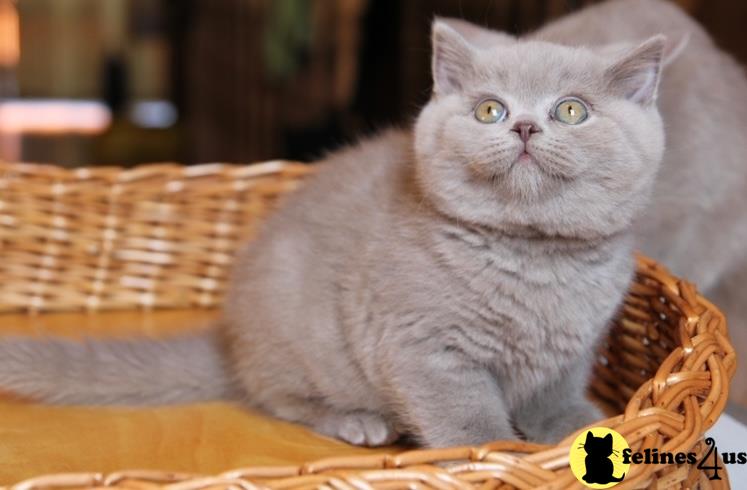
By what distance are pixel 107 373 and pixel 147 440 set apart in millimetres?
192

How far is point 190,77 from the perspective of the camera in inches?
239

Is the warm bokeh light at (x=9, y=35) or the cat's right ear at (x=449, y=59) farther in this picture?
the warm bokeh light at (x=9, y=35)

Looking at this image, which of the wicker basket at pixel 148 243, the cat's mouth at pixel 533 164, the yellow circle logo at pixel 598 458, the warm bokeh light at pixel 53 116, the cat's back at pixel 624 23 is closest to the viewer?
the yellow circle logo at pixel 598 458

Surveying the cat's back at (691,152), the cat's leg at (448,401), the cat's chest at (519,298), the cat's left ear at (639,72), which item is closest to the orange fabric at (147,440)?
the cat's leg at (448,401)

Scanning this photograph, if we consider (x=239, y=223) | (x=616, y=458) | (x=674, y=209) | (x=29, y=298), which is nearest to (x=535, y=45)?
(x=616, y=458)

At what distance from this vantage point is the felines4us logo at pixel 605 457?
3.13 feet

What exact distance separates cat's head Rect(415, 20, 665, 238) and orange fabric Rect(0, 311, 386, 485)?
42cm

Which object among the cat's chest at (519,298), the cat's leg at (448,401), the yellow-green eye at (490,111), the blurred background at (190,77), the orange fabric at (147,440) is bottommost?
the blurred background at (190,77)

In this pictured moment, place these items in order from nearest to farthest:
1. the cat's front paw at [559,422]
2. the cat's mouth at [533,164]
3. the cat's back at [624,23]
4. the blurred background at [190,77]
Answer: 1. the cat's mouth at [533,164]
2. the cat's front paw at [559,422]
3. the cat's back at [624,23]
4. the blurred background at [190,77]

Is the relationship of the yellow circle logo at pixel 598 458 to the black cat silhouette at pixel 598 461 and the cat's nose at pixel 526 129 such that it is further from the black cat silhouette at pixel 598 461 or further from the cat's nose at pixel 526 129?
the cat's nose at pixel 526 129

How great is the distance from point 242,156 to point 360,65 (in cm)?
157

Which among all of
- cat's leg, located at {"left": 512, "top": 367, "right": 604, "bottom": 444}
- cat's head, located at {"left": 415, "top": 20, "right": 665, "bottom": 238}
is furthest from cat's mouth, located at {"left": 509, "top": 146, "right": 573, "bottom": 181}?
cat's leg, located at {"left": 512, "top": 367, "right": 604, "bottom": 444}

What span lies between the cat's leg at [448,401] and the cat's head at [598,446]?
0.66 feet

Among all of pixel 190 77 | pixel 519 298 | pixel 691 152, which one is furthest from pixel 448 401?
pixel 190 77
